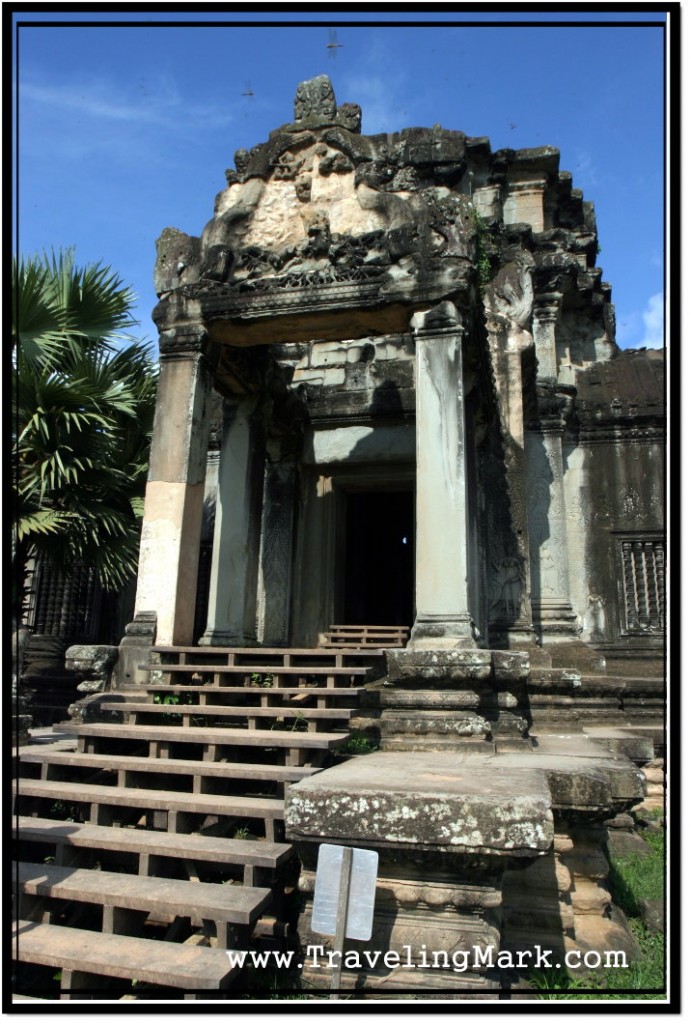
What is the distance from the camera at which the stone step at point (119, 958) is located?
109 inches

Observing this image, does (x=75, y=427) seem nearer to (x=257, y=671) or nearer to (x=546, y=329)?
(x=257, y=671)

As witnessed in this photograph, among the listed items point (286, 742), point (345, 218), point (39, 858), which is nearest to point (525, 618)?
point (286, 742)

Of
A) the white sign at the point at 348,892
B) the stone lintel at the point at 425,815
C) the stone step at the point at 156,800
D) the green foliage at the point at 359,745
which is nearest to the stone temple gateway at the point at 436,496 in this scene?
the stone lintel at the point at 425,815

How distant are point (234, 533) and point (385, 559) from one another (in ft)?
28.5

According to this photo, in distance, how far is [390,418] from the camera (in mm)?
9336

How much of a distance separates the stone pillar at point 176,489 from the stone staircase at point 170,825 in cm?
53

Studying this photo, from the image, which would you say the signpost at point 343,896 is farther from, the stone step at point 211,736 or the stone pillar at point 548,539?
the stone pillar at point 548,539

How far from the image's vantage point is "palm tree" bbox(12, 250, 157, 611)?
335 inches

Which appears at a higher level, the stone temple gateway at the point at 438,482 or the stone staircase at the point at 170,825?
the stone temple gateway at the point at 438,482

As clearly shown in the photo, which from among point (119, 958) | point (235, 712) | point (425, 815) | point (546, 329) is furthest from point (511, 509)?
point (119, 958)

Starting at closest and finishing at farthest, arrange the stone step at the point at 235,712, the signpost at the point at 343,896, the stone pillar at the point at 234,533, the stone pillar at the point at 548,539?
the signpost at the point at 343,896 → the stone step at the point at 235,712 → the stone pillar at the point at 234,533 → the stone pillar at the point at 548,539

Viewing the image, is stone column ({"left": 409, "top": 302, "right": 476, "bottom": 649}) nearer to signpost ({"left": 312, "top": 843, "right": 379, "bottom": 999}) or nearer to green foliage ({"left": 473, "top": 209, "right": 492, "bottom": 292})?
green foliage ({"left": 473, "top": 209, "right": 492, "bottom": 292})

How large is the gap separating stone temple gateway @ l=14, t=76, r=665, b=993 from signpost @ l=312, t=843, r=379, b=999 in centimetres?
28

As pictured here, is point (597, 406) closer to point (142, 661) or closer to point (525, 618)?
point (525, 618)
